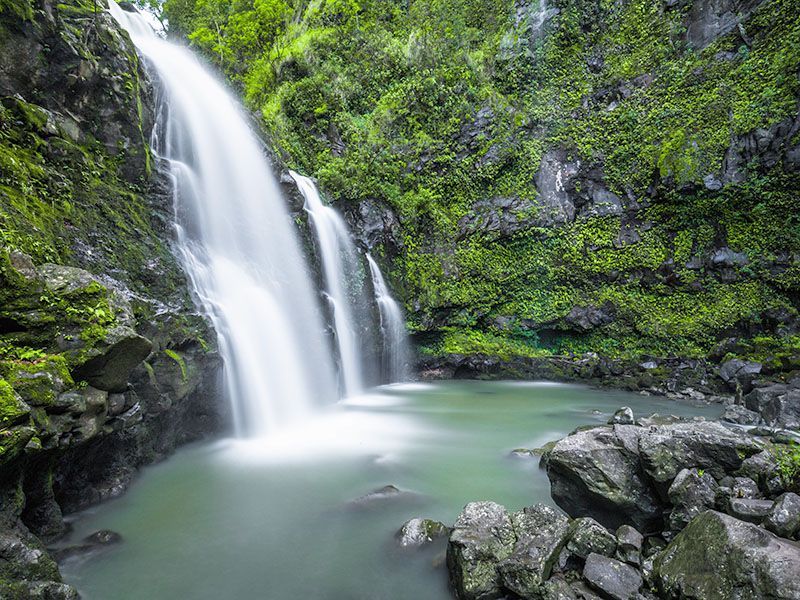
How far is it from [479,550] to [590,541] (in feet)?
2.84

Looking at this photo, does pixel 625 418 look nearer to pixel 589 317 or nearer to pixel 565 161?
pixel 589 317

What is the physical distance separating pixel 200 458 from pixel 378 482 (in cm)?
294

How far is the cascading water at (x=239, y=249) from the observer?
25.0 feet

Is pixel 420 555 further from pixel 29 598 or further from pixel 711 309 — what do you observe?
pixel 711 309

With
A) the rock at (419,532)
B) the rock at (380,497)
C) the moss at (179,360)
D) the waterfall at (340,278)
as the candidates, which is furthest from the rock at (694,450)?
the waterfall at (340,278)

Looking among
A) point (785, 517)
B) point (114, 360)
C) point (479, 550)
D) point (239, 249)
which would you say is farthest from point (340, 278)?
point (785, 517)

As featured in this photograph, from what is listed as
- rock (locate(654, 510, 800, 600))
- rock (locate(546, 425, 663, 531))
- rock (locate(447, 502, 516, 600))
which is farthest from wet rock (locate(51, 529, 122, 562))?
rock (locate(654, 510, 800, 600))

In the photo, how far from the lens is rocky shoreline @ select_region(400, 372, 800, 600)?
2.48 metres

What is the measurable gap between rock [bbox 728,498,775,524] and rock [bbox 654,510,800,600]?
14.8 inches

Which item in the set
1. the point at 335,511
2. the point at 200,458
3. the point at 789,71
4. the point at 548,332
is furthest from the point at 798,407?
the point at 789,71

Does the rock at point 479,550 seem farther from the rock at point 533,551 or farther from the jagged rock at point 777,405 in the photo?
the jagged rock at point 777,405

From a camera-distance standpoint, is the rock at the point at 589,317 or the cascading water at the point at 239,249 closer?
the cascading water at the point at 239,249

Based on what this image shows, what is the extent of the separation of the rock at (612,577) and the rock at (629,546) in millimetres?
100

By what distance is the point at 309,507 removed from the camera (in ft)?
16.1
